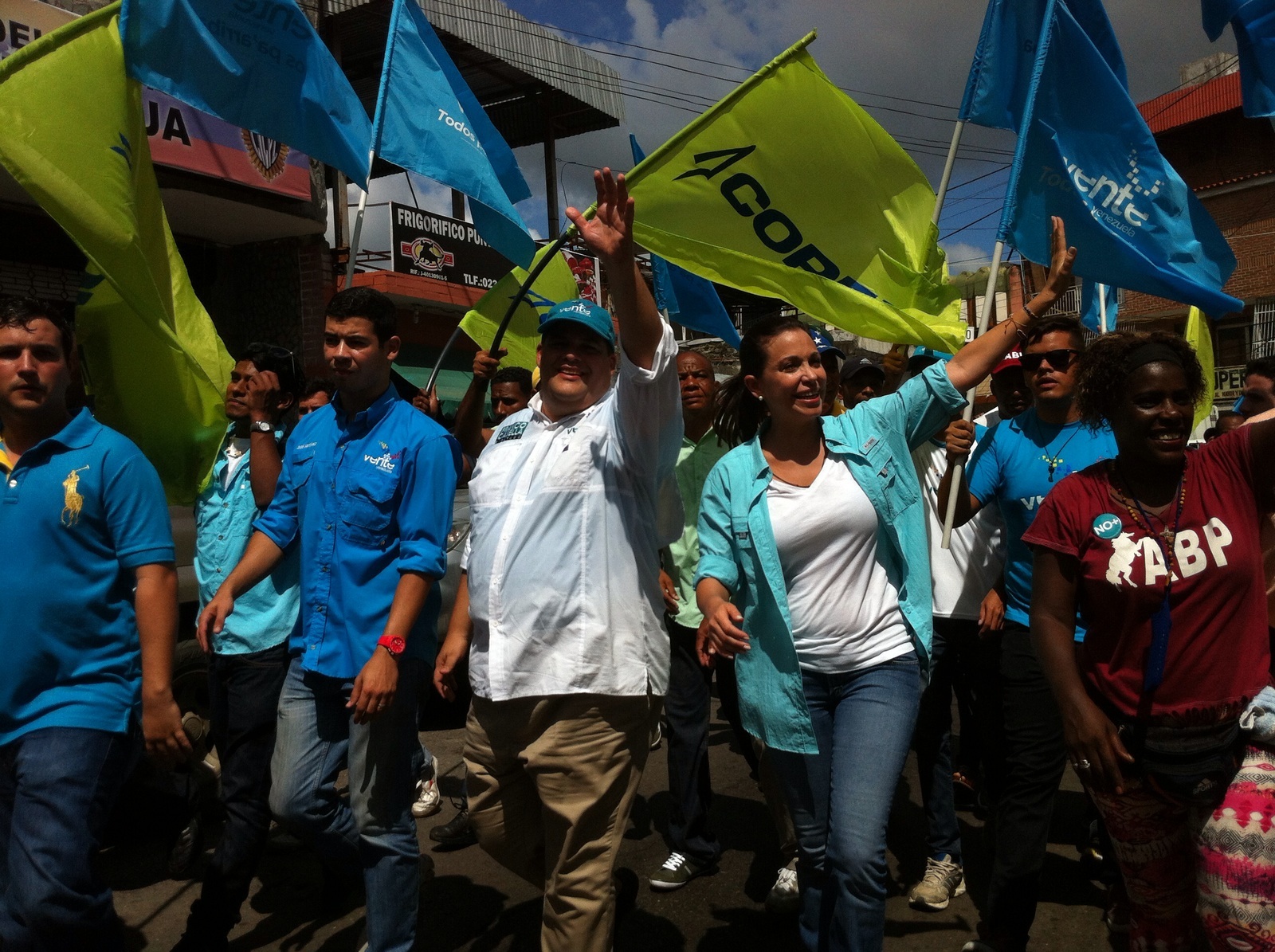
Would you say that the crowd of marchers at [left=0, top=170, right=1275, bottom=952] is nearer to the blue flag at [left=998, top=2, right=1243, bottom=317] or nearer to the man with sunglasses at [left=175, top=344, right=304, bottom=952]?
the man with sunglasses at [left=175, top=344, right=304, bottom=952]

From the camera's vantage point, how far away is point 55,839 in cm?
264

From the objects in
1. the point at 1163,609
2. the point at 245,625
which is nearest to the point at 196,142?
the point at 245,625

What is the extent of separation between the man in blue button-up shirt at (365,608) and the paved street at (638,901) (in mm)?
644

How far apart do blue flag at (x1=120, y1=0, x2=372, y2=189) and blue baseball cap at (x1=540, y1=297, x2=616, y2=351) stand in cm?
191

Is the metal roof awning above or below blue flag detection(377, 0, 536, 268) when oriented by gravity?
above

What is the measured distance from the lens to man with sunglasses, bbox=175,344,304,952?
11.7 ft

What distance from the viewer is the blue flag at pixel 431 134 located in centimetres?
506

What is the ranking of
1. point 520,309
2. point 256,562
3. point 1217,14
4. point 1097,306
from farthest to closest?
point 1097,306 → point 520,309 → point 1217,14 → point 256,562

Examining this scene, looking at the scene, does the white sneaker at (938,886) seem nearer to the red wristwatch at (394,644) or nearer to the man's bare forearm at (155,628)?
the red wristwatch at (394,644)

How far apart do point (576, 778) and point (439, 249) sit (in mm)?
14007

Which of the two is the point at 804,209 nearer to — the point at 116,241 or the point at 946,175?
the point at 946,175

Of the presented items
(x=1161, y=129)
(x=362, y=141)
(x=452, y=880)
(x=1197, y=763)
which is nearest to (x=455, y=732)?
(x=452, y=880)

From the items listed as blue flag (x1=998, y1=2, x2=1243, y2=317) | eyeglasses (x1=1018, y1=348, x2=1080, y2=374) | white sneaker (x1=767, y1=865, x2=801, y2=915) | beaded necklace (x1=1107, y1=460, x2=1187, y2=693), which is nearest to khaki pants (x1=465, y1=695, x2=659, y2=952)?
white sneaker (x1=767, y1=865, x2=801, y2=915)

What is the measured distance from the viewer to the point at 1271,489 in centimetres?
262
